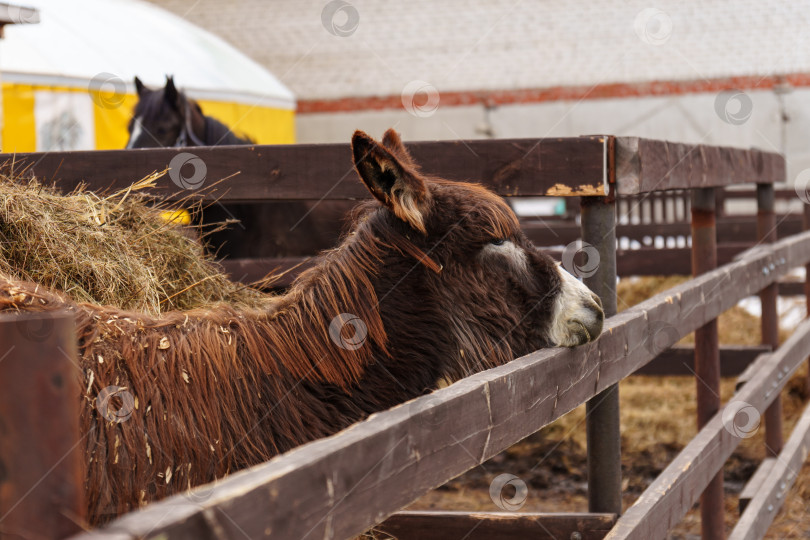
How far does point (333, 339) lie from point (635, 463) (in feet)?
14.6

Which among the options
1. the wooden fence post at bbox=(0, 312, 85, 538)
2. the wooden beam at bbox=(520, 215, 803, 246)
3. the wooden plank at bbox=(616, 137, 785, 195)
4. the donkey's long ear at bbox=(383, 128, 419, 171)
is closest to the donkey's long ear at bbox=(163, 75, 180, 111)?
the wooden beam at bbox=(520, 215, 803, 246)

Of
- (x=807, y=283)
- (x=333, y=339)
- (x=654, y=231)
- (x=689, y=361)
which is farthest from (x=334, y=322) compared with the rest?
(x=654, y=231)

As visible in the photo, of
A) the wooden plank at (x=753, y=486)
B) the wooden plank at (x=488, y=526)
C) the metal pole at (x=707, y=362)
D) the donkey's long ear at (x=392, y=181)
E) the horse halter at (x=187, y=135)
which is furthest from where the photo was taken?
the horse halter at (x=187, y=135)

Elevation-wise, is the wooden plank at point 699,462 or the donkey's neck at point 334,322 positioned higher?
the donkey's neck at point 334,322

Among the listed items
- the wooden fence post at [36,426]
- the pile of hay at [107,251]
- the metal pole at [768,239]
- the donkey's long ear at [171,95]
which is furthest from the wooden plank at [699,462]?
the donkey's long ear at [171,95]

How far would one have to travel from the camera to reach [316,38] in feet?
58.5

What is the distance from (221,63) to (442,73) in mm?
4511

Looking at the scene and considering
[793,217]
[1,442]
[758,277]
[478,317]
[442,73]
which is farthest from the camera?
[442,73]

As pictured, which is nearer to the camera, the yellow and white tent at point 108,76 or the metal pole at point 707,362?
the metal pole at point 707,362

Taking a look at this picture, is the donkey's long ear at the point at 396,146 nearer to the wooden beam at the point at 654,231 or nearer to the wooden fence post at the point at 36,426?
the wooden fence post at the point at 36,426

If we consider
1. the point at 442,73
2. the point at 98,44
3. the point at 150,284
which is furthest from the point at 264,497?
Answer: the point at 442,73

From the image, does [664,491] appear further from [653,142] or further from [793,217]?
[793,217]

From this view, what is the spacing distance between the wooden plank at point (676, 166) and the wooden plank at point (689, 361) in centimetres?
166

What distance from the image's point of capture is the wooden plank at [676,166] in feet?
8.87
